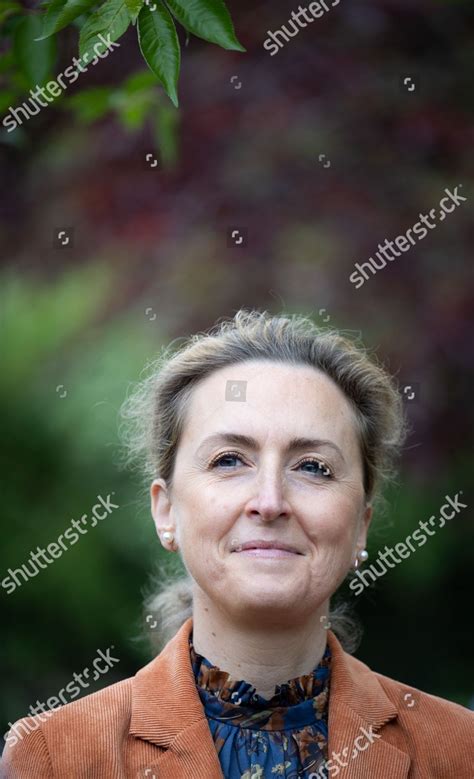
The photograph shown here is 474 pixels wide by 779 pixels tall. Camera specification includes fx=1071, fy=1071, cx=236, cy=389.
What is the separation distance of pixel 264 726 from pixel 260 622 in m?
0.14

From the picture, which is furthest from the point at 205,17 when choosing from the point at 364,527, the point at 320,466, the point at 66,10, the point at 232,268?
the point at 232,268

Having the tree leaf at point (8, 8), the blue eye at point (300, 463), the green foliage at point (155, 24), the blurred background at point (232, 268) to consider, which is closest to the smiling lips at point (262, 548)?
the blue eye at point (300, 463)

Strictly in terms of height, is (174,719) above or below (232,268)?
above

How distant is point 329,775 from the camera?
55.8 inches

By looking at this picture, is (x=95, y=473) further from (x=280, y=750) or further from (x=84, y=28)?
(x=84, y=28)

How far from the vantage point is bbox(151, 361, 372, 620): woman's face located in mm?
1395

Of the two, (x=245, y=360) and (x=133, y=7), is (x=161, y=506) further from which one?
(x=133, y=7)

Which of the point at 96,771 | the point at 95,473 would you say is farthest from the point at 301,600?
the point at 95,473

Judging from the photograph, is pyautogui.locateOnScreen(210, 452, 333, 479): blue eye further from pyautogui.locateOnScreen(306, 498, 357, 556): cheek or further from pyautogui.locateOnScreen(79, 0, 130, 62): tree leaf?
pyautogui.locateOnScreen(79, 0, 130, 62): tree leaf

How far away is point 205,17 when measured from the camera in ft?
4.09

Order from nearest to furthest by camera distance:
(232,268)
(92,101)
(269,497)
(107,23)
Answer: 1. (107,23)
2. (269,497)
3. (92,101)
4. (232,268)

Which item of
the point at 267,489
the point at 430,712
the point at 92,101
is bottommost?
the point at 430,712

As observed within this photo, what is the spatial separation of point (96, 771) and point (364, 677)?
413 millimetres

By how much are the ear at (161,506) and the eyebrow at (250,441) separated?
0.12 m
